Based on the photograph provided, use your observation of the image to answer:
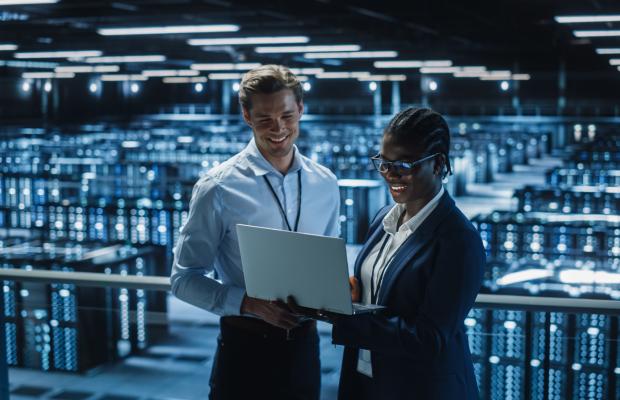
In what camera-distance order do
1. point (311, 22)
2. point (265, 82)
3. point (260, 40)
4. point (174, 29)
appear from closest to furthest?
point (265, 82) < point (174, 29) < point (260, 40) < point (311, 22)

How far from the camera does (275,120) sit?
2.20 m

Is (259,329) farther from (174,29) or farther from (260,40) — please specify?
(260,40)

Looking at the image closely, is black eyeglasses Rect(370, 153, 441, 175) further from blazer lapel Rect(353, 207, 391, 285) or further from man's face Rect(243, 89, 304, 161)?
man's face Rect(243, 89, 304, 161)

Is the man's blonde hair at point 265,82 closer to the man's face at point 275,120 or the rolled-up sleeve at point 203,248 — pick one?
the man's face at point 275,120

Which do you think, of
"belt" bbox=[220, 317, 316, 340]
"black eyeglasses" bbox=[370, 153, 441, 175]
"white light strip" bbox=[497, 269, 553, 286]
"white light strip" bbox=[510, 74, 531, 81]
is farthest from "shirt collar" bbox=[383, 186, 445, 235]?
"white light strip" bbox=[510, 74, 531, 81]

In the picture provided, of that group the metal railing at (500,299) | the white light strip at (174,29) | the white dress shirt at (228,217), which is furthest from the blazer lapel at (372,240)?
the white light strip at (174,29)

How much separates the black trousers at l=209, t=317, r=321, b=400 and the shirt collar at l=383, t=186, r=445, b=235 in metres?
0.44

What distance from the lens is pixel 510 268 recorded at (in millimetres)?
8523

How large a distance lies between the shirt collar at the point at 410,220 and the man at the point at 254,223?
0.36m

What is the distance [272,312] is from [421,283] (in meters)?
0.41

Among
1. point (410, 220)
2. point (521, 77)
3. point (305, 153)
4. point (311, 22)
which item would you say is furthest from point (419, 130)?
point (521, 77)

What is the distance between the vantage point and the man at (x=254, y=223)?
2.20 meters

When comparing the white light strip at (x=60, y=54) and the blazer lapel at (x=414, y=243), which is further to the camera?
the white light strip at (x=60, y=54)

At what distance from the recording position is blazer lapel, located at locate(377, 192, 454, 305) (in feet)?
6.06
